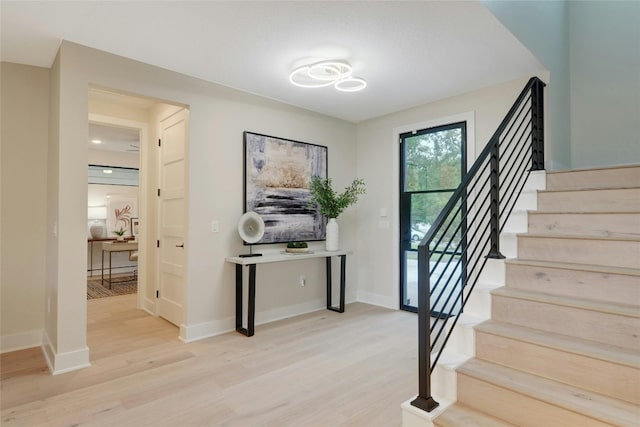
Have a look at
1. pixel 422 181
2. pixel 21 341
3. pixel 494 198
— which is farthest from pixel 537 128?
pixel 21 341

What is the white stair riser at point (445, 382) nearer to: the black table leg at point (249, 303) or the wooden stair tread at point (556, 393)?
the wooden stair tread at point (556, 393)

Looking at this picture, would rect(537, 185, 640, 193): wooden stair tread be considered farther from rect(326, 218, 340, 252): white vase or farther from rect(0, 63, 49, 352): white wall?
rect(0, 63, 49, 352): white wall

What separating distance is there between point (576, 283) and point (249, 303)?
8.74 ft

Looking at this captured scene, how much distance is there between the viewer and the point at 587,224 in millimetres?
2418

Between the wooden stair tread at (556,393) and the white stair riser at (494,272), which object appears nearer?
the wooden stair tread at (556,393)

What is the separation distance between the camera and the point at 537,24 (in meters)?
3.08

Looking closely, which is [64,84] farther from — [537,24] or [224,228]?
[537,24]

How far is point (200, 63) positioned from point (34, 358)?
9.55 feet

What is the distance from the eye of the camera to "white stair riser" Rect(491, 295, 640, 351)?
5.76 ft

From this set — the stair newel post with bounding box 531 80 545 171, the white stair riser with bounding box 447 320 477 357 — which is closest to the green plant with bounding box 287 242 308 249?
the white stair riser with bounding box 447 320 477 357

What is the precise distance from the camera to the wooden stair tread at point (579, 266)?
1942 mm

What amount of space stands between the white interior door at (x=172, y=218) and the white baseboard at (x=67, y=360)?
3.13 ft

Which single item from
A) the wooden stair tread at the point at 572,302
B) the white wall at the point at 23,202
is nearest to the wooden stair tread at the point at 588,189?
the wooden stair tread at the point at 572,302

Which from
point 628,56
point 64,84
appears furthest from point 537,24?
point 64,84
